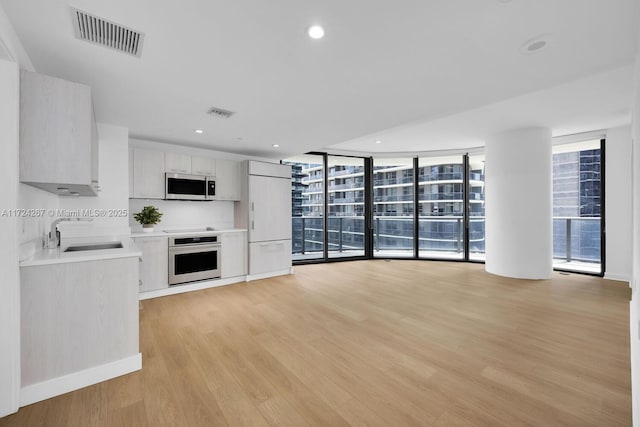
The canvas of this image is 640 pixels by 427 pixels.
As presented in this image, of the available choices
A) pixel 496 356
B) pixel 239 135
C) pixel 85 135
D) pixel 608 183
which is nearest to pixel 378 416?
pixel 496 356

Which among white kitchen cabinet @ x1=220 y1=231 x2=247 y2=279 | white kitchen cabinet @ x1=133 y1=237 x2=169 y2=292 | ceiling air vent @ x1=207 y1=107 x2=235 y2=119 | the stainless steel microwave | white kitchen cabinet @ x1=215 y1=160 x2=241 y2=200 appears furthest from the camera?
white kitchen cabinet @ x1=215 y1=160 x2=241 y2=200

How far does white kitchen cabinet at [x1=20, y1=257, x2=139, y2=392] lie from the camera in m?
1.81

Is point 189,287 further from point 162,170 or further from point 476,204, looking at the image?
point 476,204

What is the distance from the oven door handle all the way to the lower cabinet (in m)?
0.64

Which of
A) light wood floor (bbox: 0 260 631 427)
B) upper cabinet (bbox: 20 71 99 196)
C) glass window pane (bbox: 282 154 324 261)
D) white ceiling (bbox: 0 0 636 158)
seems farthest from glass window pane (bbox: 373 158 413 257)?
upper cabinet (bbox: 20 71 99 196)

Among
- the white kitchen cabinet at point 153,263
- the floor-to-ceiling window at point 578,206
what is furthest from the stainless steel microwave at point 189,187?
the floor-to-ceiling window at point 578,206

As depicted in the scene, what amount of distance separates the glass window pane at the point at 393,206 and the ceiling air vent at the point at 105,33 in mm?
5655

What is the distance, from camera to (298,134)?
4.12 m

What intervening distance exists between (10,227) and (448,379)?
122 inches

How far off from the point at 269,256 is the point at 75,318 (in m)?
3.27

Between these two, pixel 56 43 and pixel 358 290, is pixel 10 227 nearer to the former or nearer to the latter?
pixel 56 43

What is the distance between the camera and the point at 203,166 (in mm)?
4688

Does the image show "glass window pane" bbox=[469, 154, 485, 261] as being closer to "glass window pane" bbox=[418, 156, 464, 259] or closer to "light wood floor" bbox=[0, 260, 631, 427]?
"glass window pane" bbox=[418, 156, 464, 259]

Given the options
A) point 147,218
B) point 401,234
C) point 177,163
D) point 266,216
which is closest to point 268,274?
point 266,216
